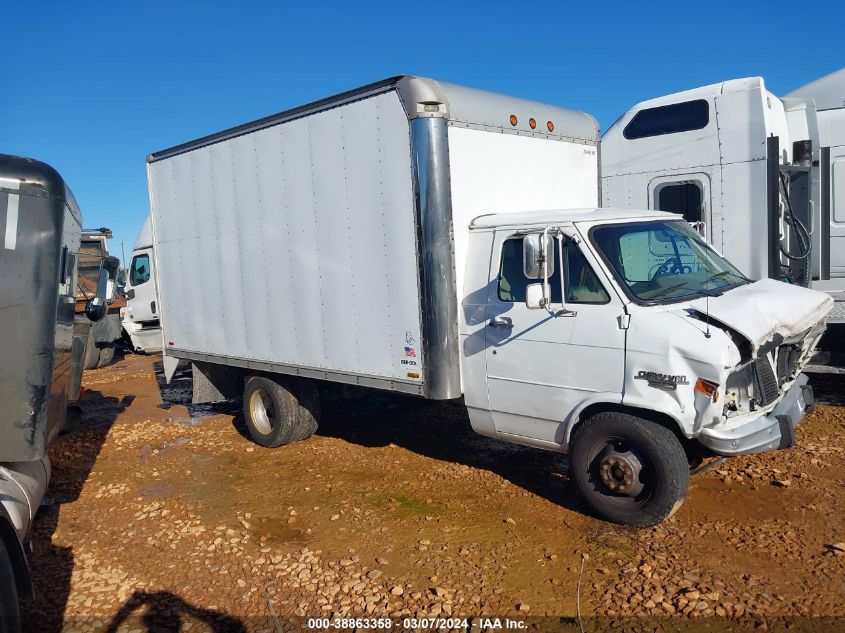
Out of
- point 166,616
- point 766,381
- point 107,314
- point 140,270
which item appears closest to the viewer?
point 166,616

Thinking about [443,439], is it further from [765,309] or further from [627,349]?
[765,309]

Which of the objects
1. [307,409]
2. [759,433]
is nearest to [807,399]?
[759,433]

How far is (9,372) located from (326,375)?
9.79 feet

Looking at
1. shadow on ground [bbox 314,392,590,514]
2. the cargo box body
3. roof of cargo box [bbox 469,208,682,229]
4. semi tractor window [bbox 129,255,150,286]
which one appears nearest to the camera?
roof of cargo box [bbox 469,208,682,229]

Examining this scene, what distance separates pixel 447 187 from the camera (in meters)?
5.49

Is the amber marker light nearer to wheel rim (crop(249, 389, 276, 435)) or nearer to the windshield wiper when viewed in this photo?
the windshield wiper

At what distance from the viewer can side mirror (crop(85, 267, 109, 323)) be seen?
6.58 meters

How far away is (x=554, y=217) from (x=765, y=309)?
1.68 m

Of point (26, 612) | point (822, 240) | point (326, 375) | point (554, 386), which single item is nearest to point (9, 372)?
point (26, 612)

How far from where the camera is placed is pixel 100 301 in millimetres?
6781

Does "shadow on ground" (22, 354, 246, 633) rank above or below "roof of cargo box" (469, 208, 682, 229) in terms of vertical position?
below

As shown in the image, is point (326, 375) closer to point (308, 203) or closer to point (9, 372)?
point (308, 203)

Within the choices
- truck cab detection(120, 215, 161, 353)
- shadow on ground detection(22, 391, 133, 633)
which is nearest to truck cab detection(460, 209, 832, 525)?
shadow on ground detection(22, 391, 133, 633)

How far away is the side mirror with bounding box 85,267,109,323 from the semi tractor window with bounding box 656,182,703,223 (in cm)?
653
